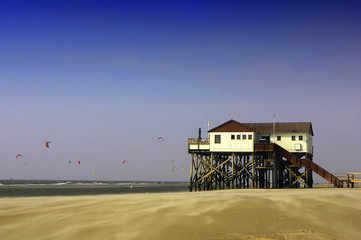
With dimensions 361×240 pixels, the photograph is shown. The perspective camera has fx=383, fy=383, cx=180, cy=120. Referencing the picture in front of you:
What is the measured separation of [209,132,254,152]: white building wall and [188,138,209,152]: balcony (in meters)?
1.08

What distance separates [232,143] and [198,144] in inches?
184

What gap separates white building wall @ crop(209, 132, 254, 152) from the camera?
48375 mm

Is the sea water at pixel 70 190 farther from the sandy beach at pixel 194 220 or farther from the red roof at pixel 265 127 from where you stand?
the sandy beach at pixel 194 220

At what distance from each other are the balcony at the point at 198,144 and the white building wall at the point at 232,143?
1084 mm

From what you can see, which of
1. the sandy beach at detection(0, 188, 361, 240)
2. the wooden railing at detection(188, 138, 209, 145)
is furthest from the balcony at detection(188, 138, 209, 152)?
the sandy beach at detection(0, 188, 361, 240)

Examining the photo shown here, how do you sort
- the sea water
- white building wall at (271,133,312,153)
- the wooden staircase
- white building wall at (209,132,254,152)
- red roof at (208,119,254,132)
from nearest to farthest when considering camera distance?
the wooden staircase, white building wall at (209,132,254,152), red roof at (208,119,254,132), white building wall at (271,133,312,153), the sea water

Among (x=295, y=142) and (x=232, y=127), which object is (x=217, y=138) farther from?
(x=295, y=142)

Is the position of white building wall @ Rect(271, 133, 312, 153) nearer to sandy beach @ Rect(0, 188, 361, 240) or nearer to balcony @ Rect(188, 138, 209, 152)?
balcony @ Rect(188, 138, 209, 152)

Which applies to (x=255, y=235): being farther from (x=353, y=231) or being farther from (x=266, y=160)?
(x=266, y=160)

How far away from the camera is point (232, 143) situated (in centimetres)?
4894

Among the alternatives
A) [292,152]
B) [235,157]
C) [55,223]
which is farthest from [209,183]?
[55,223]

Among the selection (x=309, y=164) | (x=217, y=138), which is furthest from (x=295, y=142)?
(x=217, y=138)

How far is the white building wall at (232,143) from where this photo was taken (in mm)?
48375

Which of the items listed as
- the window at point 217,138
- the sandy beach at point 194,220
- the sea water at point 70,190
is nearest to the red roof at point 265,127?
the window at point 217,138
